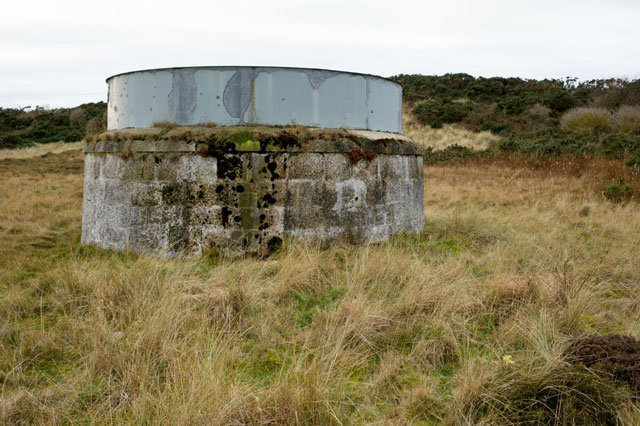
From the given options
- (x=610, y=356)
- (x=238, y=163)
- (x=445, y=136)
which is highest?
(x=445, y=136)

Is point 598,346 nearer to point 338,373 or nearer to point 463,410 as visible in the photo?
point 463,410

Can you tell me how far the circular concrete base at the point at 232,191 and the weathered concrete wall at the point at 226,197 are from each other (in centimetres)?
1

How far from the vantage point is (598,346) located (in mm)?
3080

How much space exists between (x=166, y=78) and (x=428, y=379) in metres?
4.34

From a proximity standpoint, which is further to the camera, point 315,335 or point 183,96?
point 183,96

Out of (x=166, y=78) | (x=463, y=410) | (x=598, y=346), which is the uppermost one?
(x=166, y=78)

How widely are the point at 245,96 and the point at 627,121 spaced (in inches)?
780

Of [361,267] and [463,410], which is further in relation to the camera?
[361,267]

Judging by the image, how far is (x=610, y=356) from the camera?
3.00 meters

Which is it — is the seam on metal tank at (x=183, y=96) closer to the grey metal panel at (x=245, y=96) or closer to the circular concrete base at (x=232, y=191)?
the grey metal panel at (x=245, y=96)

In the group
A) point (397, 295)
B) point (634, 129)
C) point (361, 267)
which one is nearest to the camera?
point (397, 295)

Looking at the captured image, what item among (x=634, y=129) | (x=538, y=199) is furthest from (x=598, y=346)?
(x=634, y=129)

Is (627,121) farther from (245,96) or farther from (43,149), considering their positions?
(43,149)

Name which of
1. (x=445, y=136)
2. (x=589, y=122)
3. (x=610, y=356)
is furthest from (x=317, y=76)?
(x=445, y=136)
